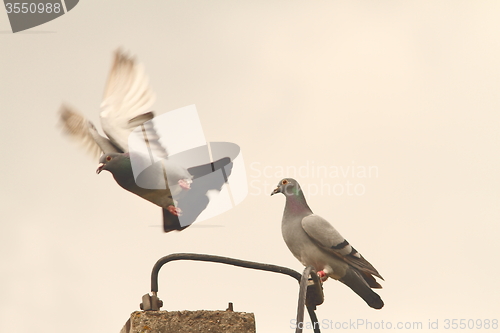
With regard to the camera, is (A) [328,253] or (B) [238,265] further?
(A) [328,253]

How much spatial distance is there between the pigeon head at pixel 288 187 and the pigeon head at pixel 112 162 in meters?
1.75

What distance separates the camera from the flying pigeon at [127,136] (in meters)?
7.58

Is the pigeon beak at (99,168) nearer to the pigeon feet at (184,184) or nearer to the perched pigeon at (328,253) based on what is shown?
the pigeon feet at (184,184)

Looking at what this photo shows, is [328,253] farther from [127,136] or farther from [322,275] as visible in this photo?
[127,136]

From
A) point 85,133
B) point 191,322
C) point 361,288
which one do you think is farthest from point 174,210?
point 191,322

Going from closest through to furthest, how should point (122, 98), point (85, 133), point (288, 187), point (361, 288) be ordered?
point (361, 288)
point (288, 187)
point (122, 98)
point (85, 133)

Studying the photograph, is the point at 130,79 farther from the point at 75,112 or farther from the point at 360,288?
the point at 360,288

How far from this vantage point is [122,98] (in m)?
8.82

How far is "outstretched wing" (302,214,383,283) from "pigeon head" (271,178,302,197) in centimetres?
38

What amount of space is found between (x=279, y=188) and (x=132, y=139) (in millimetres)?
1985

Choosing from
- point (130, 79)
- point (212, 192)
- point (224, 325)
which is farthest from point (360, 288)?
point (224, 325)

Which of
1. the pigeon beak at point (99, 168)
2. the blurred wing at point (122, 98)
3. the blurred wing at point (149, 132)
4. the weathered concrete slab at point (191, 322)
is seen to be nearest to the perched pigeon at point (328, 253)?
the blurred wing at point (149, 132)

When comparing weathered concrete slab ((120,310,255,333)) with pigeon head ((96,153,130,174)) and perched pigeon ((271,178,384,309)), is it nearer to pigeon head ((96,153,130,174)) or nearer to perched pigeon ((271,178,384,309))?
perched pigeon ((271,178,384,309))

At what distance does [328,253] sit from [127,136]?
9.61 ft
